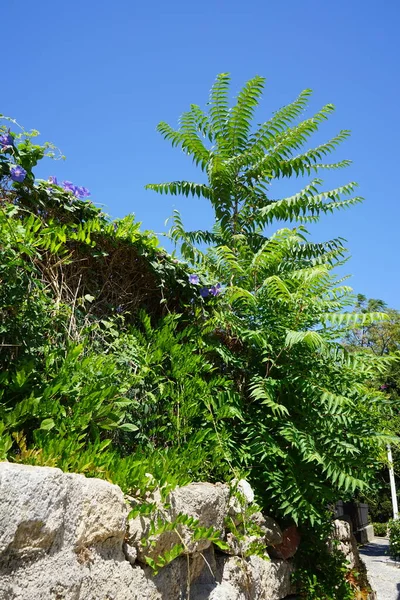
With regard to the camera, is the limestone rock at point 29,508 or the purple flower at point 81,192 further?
the purple flower at point 81,192

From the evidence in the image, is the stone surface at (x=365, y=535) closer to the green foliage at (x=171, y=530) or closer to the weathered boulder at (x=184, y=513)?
the weathered boulder at (x=184, y=513)

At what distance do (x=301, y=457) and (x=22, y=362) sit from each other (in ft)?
8.04

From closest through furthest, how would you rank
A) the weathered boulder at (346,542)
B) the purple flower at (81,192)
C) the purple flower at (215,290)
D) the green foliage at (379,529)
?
1. the purple flower at (81,192)
2. the purple flower at (215,290)
3. the weathered boulder at (346,542)
4. the green foliage at (379,529)

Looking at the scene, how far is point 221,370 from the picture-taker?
4785 millimetres

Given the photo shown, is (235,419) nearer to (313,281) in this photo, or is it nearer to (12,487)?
(313,281)

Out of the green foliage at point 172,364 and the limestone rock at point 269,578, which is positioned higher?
the green foliage at point 172,364

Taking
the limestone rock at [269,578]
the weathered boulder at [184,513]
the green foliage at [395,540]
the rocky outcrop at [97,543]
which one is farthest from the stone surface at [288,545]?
the green foliage at [395,540]

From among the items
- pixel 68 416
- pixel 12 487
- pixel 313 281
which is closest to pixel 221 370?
pixel 313 281

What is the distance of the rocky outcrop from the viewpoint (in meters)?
2.02

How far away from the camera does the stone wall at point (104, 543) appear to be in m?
2.03

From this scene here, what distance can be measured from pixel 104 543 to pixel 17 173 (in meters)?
2.21

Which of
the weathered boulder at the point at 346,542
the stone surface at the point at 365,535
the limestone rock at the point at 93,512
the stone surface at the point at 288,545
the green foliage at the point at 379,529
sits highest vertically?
the limestone rock at the point at 93,512

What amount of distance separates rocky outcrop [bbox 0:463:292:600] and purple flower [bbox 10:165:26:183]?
75.3 inches

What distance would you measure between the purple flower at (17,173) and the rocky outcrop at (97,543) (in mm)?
1912
